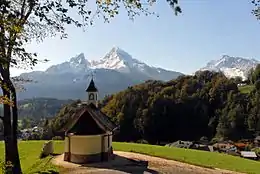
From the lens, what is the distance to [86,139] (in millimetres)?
20984

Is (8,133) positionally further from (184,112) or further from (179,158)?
(184,112)

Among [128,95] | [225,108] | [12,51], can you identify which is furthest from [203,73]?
[12,51]

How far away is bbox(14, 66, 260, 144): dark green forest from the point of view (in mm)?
60062

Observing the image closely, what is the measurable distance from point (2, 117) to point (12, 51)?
7.45 m

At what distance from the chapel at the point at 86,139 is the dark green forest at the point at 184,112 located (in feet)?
120

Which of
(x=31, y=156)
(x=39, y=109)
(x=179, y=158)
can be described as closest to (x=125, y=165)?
(x=179, y=158)

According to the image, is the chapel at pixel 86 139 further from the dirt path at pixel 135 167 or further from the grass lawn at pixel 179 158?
the grass lawn at pixel 179 158

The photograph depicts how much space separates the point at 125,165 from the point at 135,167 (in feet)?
2.75

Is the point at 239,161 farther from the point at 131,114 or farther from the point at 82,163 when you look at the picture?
the point at 131,114

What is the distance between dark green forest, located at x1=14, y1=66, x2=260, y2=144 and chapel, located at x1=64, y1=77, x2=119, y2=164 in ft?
120

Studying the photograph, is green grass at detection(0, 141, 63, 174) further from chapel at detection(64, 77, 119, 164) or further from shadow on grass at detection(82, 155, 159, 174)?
shadow on grass at detection(82, 155, 159, 174)

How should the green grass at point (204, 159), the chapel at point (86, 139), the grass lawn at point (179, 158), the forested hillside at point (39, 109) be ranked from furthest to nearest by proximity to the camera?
1. the forested hillside at point (39, 109)
2. the chapel at point (86, 139)
3. the green grass at point (204, 159)
4. the grass lawn at point (179, 158)

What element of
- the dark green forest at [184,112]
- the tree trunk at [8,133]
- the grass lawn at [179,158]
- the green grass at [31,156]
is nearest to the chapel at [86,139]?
the green grass at [31,156]

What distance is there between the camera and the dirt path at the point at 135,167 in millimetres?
17984
